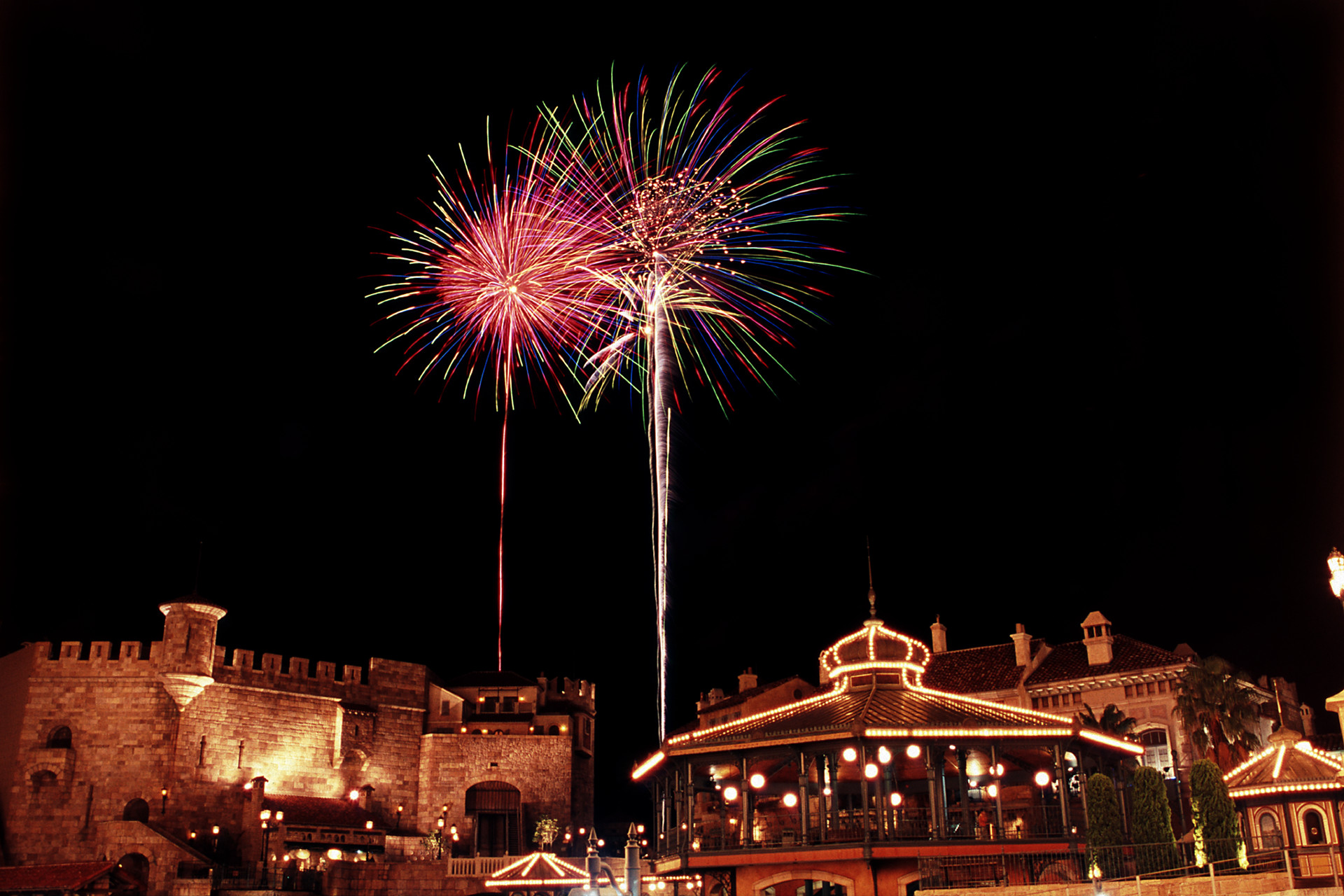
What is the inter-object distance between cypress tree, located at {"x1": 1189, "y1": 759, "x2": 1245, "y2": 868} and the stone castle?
3344 centimetres

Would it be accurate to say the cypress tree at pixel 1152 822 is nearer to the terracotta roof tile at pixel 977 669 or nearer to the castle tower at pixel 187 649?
the terracotta roof tile at pixel 977 669

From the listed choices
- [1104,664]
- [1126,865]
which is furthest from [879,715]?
[1104,664]

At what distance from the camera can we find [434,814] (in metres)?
52.4

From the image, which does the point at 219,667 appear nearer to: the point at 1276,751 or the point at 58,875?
the point at 58,875

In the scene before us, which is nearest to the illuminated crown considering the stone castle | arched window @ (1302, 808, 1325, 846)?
arched window @ (1302, 808, 1325, 846)

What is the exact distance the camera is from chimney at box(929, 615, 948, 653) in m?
54.0

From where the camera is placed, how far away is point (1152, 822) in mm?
25797

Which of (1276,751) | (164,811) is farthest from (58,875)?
(1276,751)

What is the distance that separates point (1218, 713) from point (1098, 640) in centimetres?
850

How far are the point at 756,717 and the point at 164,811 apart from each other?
27.6 metres

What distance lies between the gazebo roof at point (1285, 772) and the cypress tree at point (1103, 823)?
159 inches

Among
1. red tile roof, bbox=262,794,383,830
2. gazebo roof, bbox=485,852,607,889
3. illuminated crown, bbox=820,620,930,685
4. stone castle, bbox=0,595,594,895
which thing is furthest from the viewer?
red tile roof, bbox=262,794,383,830

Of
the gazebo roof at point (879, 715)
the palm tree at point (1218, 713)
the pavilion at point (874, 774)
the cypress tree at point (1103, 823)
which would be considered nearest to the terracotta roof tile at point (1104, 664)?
the palm tree at point (1218, 713)

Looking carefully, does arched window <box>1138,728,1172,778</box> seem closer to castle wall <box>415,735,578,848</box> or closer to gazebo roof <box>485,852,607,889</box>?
gazebo roof <box>485,852,607,889</box>
